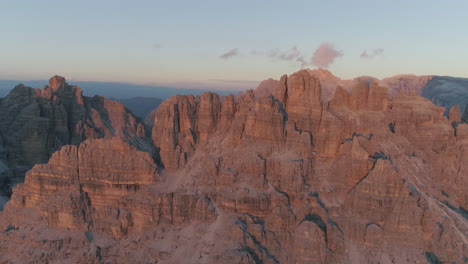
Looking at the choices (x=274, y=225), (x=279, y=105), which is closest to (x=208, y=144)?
(x=279, y=105)

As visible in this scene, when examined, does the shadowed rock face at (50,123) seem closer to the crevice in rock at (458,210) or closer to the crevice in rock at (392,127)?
the crevice in rock at (392,127)

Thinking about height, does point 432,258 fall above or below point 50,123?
below

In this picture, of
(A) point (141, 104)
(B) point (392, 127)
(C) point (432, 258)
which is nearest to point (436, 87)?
(B) point (392, 127)

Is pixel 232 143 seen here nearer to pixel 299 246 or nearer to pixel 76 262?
pixel 299 246

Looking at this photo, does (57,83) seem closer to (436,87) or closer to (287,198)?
(287,198)

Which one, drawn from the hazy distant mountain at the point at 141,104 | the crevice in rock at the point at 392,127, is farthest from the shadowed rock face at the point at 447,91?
the hazy distant mountain at the point at 141,104

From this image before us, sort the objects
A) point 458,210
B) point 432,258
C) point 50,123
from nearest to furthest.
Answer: point 432,258
point 458,210
point 50,123
